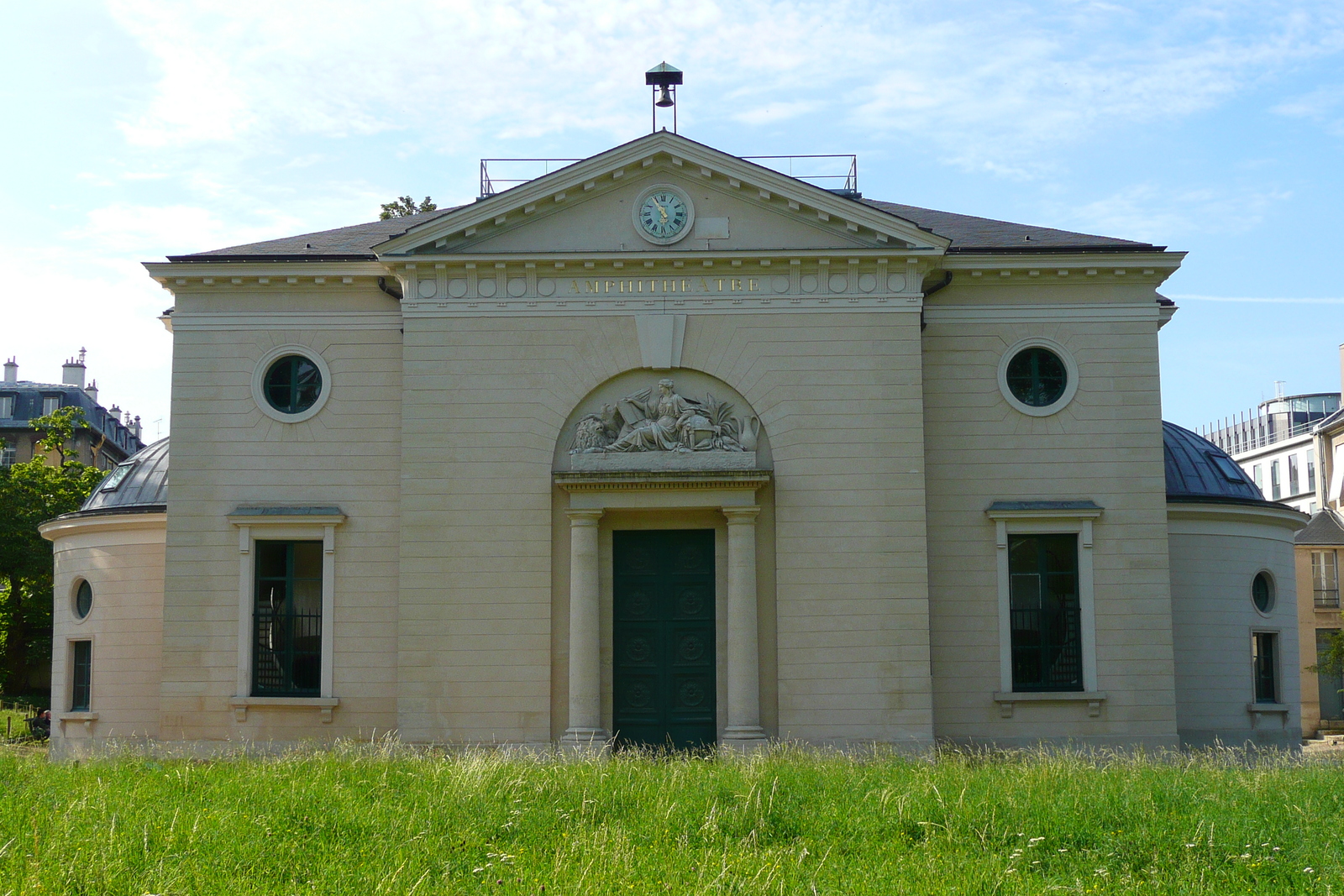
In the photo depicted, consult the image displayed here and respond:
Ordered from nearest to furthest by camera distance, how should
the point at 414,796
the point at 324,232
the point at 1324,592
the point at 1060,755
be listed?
the point at 414,796 → the point at 1060,755 → the point at 324,232 → the point at 1324,592

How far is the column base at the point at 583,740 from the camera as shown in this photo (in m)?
20.5

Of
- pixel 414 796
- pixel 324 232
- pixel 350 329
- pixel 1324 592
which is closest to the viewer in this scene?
pixel 414 796

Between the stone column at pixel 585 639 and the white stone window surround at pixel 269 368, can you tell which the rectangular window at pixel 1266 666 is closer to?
the stone column at pixel 585 639

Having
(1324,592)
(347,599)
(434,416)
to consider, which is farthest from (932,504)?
(1324,592)

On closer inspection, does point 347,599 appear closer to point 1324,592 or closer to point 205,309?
point 205,309

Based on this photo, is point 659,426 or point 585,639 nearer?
point 585,639

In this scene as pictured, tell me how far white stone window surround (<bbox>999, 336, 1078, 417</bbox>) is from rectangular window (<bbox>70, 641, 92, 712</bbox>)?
1754 centimetres

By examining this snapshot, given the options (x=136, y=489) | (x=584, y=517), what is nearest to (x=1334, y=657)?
(x=584, y=517)

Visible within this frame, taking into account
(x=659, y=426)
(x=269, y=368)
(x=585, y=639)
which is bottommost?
(x=585, y=639)

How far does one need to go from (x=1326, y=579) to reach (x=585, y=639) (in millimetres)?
38369

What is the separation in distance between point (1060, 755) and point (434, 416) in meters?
11.3

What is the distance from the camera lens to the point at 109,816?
40.8ft

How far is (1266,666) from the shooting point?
24812mm

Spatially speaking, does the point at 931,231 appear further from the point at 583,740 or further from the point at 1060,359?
the point at 583,740
